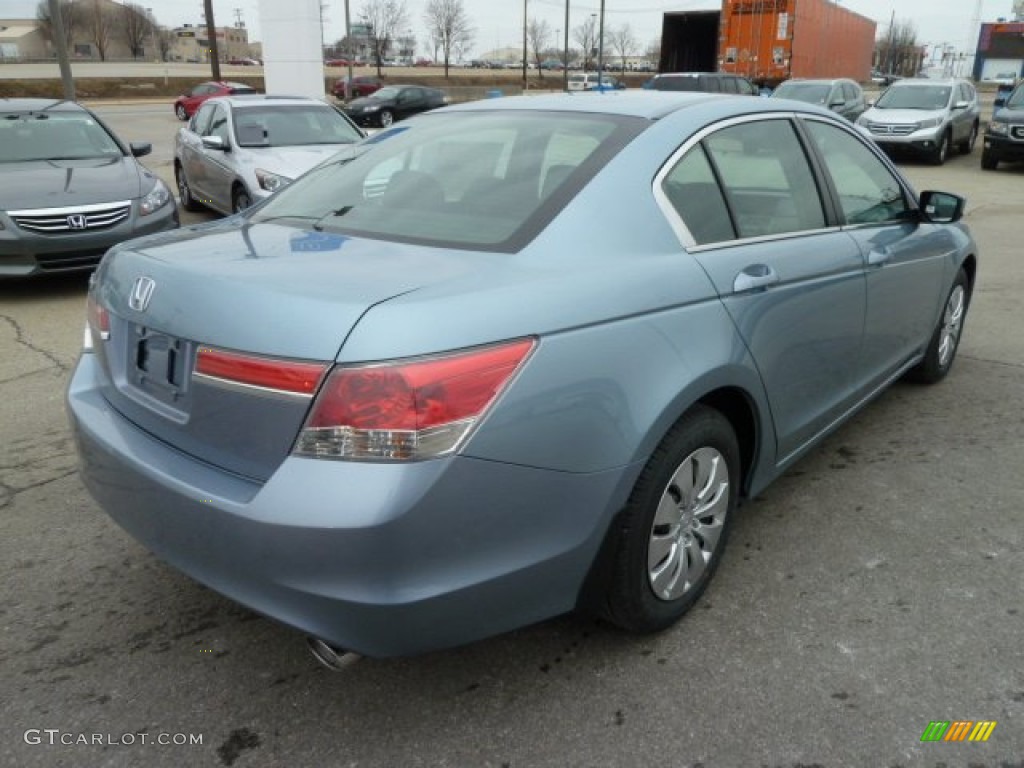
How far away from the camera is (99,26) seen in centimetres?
9694

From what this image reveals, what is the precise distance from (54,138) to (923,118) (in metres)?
15.8

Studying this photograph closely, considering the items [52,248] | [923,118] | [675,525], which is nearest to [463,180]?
[675,525]

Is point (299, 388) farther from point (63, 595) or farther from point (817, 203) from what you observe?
point (817, 203)

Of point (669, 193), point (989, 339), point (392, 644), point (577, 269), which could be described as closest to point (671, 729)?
point (392, 644)

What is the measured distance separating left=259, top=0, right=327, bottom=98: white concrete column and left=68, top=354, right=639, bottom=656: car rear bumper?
23721mm

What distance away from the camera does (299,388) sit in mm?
1890

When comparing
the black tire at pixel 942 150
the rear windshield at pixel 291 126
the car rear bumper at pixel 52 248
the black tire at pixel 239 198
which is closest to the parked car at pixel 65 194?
the car rear bumper at pixel 52 248

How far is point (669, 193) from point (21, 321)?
5.53m

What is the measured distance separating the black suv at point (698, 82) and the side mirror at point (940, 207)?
1463cm

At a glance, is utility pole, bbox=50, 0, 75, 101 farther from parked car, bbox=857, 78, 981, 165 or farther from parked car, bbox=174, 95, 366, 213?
parked car, bbox=857, 78, 981, 165

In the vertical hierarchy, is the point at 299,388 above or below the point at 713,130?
below

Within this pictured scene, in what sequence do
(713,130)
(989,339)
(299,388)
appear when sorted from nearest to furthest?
(299,388) → (713,130) → (989,339)

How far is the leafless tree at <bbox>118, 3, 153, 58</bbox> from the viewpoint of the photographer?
101m

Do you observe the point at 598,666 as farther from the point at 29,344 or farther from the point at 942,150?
the point at 942,150
